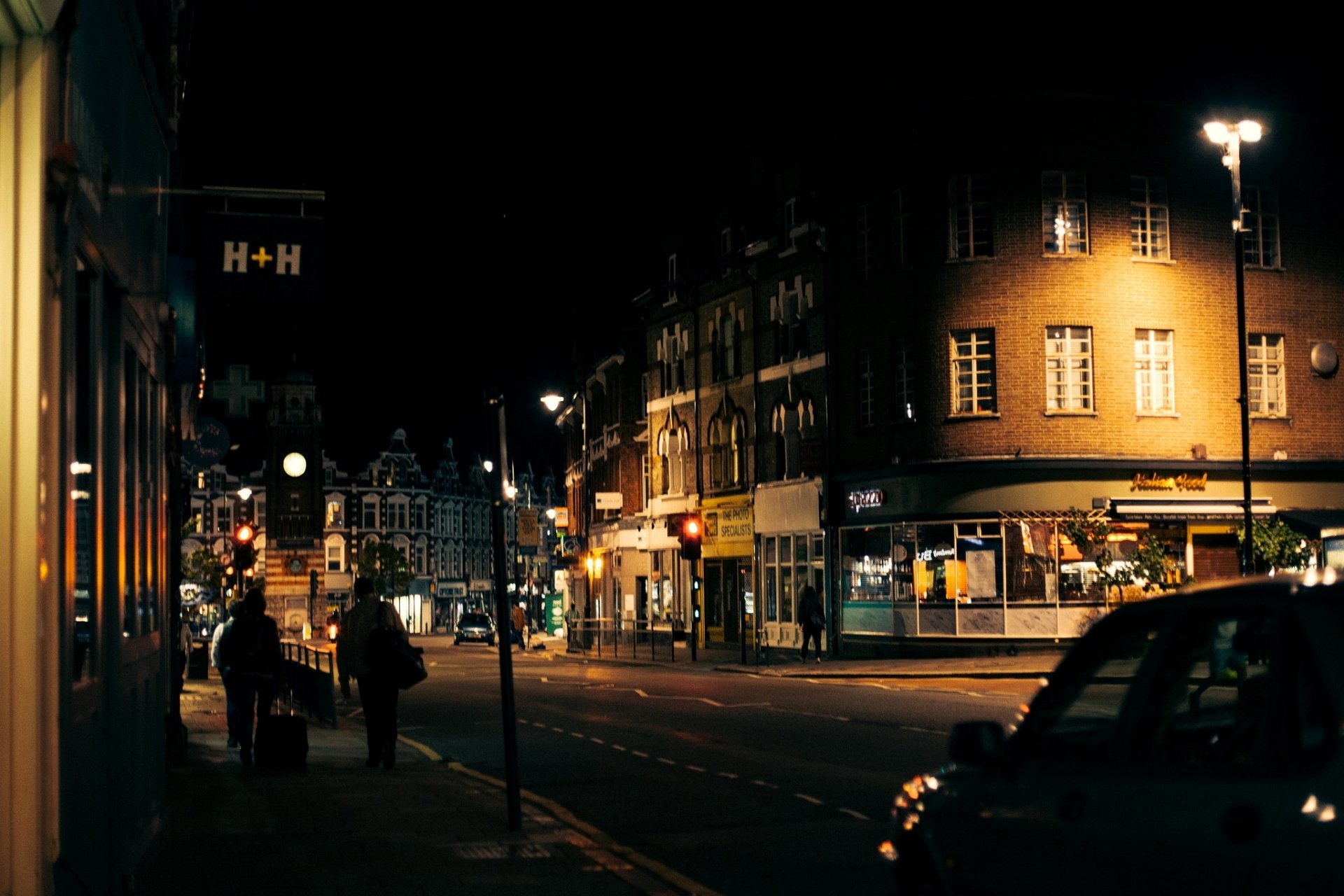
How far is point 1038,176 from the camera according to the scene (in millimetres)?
39938

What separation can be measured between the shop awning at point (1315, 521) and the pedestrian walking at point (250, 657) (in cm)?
2727

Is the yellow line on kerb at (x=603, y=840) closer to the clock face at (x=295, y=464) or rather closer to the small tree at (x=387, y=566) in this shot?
the clock face at (x=295, y=464)

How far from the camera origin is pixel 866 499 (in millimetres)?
42594

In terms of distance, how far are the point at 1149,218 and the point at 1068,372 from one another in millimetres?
4308

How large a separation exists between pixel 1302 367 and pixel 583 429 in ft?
124

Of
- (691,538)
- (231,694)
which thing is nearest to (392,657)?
(231,694)

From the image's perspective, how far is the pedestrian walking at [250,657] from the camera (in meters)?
18.7

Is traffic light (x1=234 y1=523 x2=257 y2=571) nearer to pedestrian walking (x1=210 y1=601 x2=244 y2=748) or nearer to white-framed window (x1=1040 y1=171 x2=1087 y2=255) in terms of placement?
pedestrian walking (x1=210 y1=601 x2=244 y2=748)

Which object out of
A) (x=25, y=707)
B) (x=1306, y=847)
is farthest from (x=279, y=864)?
(x=1306, y=847)

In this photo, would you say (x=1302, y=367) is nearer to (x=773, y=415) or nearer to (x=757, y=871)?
(x=773, y=415)

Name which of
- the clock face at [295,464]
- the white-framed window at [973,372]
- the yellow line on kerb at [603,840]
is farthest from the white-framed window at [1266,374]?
the clock face at [295,464]

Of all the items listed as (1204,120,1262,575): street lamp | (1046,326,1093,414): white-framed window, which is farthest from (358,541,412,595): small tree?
(1204,120,1262,575): street lamp

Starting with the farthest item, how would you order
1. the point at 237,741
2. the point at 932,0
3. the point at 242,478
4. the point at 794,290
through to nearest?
1. the point at 242,478
2. the point at 794,290
3. the point at 932,0
4. the point at 237,741

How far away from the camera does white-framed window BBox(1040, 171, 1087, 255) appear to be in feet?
131
